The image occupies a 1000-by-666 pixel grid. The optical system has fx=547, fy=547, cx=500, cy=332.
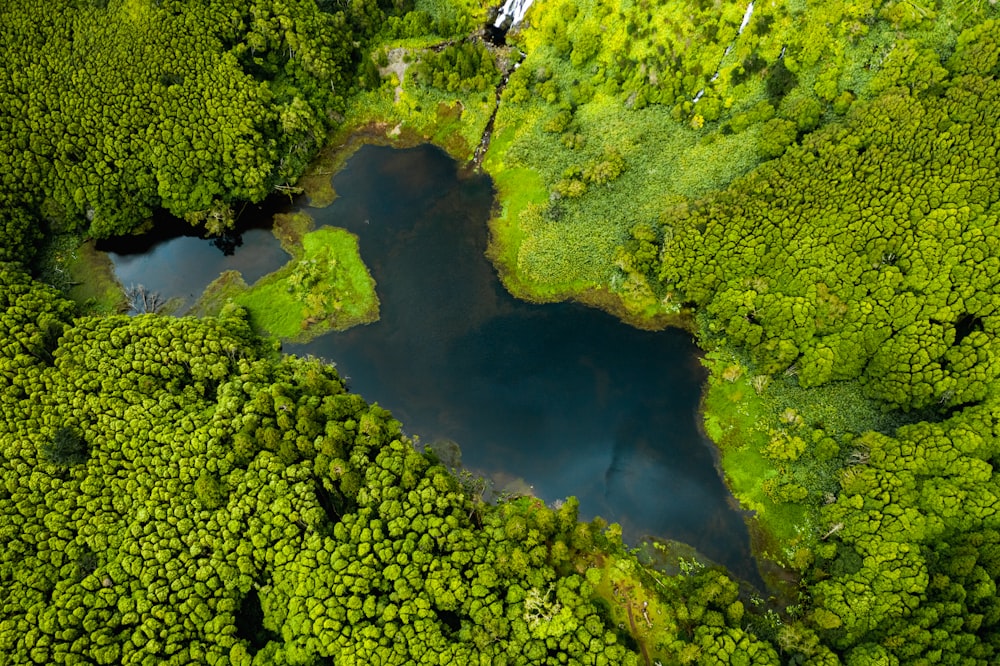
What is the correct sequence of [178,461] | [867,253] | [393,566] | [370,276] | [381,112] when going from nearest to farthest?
1. [393,566]
2. [178,461]
3. [867,253]
4. [370,276]
5. [381,112]

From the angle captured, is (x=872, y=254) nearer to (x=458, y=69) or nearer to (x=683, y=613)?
(x=683, y=613)

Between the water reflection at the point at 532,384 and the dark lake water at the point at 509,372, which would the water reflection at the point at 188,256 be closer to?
the dark lake water at the point at 509,372

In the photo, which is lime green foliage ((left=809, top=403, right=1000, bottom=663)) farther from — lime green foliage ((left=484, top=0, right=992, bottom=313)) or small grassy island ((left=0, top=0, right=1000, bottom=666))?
lime green foliage ((left=484, top=0, right=992, bottom=313))

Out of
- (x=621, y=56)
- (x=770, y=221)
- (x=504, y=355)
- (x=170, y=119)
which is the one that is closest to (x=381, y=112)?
(x=170, y=119)

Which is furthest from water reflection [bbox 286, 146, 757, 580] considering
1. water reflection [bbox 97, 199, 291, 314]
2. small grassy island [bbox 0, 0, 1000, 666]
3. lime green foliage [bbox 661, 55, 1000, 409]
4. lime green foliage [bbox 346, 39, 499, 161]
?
lime green foliage [bbox 346, 39, 499, 161]

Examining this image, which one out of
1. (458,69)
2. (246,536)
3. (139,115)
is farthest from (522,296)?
(139,115)

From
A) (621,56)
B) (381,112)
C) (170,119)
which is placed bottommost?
(170,119)

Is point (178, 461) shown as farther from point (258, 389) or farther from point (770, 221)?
point (770, 221)
